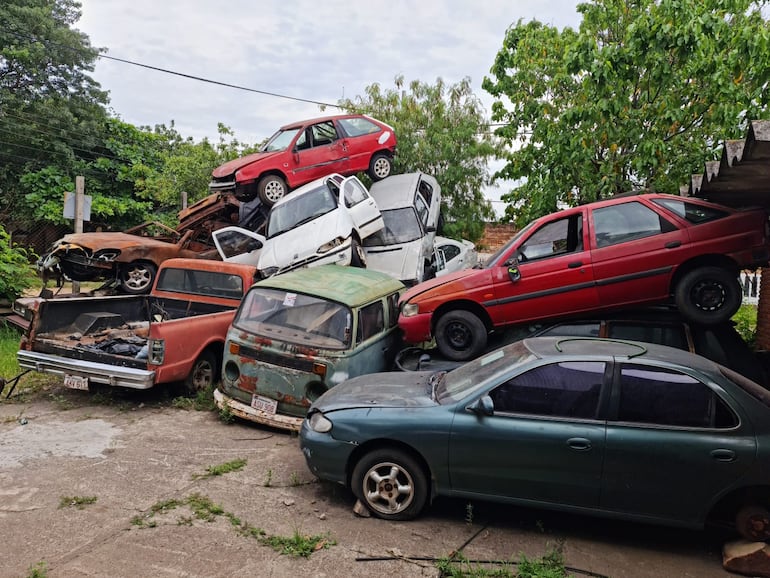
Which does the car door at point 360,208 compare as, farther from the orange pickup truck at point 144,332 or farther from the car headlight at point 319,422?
the car headlight at point 319,422

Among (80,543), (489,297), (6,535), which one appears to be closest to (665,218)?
(489,297)

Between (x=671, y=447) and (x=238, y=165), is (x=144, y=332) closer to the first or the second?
(x=238, y=165)

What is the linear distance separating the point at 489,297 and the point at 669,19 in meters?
4.98

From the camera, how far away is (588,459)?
4.12 m

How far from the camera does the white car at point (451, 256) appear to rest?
1267 cm

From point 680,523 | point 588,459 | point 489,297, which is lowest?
point 680,523

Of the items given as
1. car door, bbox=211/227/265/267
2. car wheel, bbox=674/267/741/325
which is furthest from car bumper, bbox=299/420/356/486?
car door, bbox=211/227/265/267

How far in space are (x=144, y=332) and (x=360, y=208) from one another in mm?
4416

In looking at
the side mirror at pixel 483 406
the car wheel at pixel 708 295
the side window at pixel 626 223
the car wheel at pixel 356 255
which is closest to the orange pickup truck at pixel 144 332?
the car wheel at pixel 356 255

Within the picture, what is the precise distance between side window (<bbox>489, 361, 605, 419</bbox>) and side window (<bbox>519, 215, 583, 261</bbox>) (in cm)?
280

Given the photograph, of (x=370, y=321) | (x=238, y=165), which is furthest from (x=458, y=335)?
(x=238, y=165)

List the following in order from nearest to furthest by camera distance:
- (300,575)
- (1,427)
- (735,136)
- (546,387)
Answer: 1. (300,575)
2. (546,387)
3. (1,427)
4. (735,136)

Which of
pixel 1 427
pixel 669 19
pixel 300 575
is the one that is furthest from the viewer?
pixel 669 19

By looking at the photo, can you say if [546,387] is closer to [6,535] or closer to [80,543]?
[80,543]
